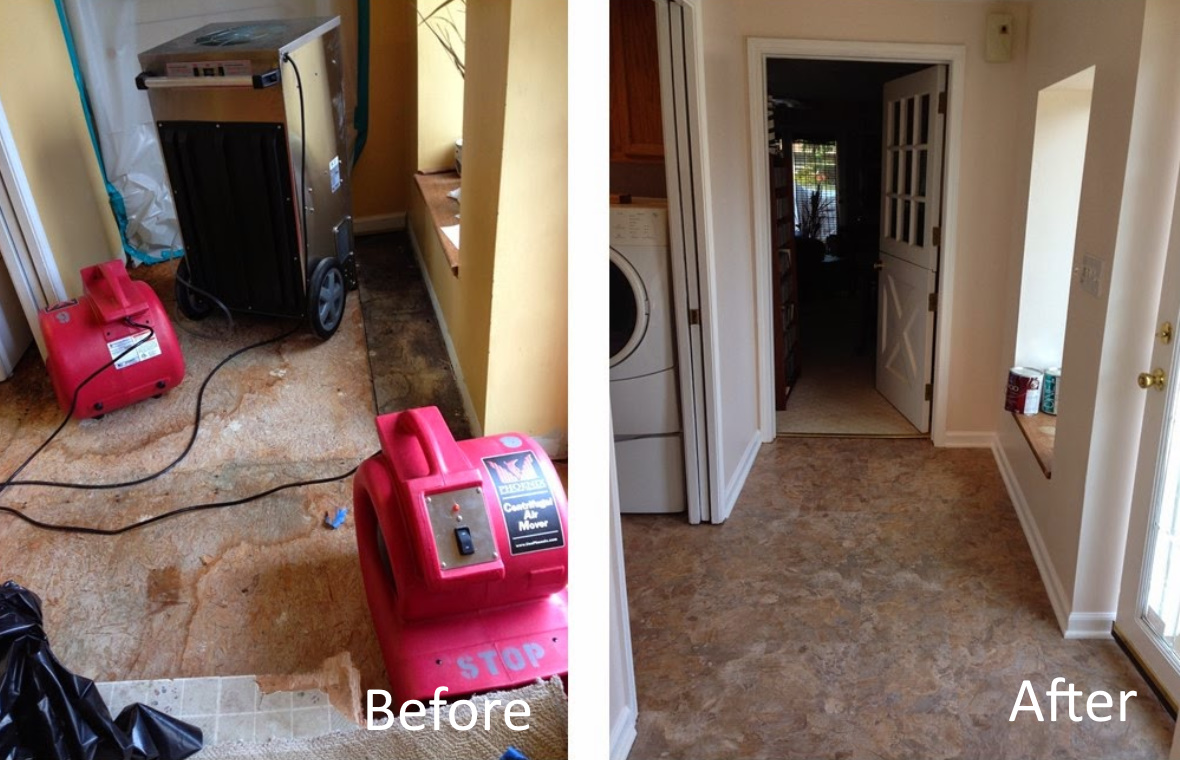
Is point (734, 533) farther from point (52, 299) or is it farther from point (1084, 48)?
point (52, 299)

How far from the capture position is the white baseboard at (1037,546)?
7.84 feet

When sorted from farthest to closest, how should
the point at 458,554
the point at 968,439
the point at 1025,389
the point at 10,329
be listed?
the point at 968,439 → the point at 1025,389 → the point at 458,554 → the point at 10,329

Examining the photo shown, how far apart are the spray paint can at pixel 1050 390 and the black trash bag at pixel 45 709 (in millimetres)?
3057

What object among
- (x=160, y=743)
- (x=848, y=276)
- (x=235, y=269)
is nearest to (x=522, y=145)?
(x=235, y=269)

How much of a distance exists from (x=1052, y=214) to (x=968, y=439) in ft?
3.30

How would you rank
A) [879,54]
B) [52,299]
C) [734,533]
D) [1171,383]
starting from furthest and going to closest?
1. [879,54]
2. [734,533]
3. [1171,383]
4. [52,299]

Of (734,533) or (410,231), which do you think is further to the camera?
(734,533)

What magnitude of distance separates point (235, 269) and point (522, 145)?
35cm

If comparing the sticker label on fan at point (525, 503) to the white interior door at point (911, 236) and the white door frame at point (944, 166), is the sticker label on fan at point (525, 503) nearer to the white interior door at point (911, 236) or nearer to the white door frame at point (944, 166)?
the white door frame at point (944, 166)

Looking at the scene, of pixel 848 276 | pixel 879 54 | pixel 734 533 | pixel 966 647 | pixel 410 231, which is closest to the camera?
pixel 410 231

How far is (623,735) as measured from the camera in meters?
1.96

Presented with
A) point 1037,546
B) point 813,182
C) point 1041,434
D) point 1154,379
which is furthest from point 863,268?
point 1154,379

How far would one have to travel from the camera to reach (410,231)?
1.06 m

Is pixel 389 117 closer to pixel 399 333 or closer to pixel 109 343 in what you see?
pixel 399 333
